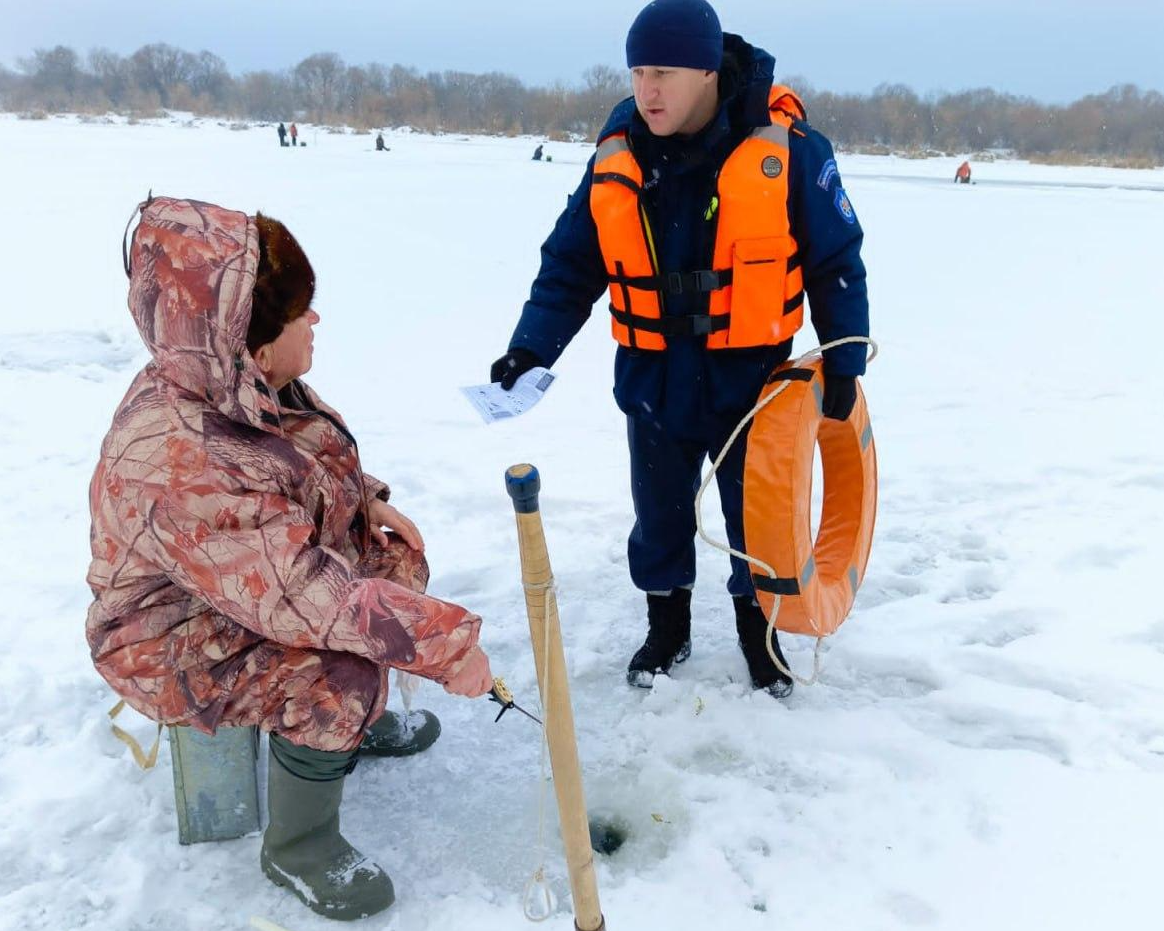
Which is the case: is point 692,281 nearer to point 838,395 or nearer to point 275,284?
point 838,395

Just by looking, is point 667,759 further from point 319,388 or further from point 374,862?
point 319,388

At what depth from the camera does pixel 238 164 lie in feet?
62.8

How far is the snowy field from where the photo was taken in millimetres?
2031

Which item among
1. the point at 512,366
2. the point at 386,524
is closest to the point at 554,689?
the point at 386,524

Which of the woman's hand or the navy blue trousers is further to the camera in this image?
the navy blue trousers

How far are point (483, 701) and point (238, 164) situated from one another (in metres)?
19.2

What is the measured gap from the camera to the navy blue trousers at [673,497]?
2.58 m

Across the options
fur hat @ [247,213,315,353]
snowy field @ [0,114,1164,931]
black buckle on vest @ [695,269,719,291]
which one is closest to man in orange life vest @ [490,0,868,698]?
black buckle on vest @ [695,269,719,291]

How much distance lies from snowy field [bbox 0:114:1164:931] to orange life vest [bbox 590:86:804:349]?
1078mm

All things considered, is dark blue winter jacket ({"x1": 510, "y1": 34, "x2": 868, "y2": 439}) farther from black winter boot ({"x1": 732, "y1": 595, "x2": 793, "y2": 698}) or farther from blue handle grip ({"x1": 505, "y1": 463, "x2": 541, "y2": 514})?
blue handle grip ({"x1": 505, "y1": 463, "x2": 541, "y2": 514})

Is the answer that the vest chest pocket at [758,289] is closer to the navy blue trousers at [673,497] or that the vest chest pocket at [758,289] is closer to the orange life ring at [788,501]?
the orange life ring at [788,501]

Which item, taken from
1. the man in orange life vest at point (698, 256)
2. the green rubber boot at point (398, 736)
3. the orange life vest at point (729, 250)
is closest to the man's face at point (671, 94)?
the man in orange life vest at point (698, 256)

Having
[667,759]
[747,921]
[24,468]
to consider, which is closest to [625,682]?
[667,759]

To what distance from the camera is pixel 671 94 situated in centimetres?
218
